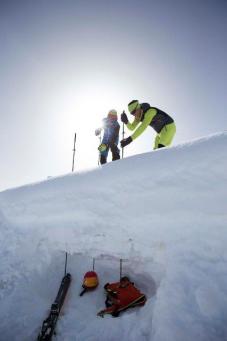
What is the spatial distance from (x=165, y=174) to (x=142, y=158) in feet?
3.34

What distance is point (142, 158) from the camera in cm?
550

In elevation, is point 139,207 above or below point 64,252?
above

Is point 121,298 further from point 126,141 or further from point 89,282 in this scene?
point 126,141

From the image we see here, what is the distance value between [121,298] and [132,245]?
0.87 meters

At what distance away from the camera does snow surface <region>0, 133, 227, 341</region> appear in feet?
10.5

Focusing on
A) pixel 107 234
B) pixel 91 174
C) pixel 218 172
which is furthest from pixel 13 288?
pixel 218 172

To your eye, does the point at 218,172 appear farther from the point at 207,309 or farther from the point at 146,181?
the point at 207,309

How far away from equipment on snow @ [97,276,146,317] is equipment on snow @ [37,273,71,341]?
0.74 meters

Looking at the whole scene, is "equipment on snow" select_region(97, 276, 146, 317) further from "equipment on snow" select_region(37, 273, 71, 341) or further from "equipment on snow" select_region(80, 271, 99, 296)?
"equipment on snow" select_region(37, 273, 71, 341)

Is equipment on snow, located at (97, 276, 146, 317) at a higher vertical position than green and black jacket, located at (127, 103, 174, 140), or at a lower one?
lower

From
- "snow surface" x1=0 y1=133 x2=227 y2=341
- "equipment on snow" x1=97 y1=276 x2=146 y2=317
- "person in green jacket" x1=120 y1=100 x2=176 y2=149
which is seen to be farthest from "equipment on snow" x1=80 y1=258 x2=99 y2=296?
"person in green jacket" x1=120 y1=100 x2=176 y2=149

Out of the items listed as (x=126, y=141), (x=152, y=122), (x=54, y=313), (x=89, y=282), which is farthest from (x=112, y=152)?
(x=54, y=313)

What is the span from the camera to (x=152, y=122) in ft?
22.4

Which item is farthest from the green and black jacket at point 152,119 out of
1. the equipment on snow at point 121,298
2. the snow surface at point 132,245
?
the equipment on snow at point 121,298
